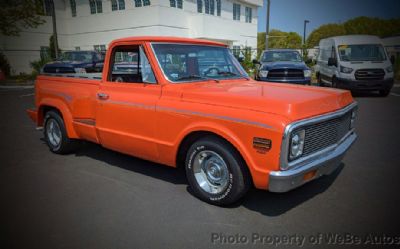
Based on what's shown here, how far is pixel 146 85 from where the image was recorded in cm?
421

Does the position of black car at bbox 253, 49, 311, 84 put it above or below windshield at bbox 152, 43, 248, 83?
below

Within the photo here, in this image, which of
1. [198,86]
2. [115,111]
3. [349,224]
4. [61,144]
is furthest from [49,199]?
[349,224]

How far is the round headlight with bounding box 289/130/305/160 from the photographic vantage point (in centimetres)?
309

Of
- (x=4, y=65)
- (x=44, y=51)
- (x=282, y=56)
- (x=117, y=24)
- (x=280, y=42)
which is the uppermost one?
(x=117, y=24)

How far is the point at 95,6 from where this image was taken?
26797 millimetres

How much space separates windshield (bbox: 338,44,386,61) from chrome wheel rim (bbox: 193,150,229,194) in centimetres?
1075

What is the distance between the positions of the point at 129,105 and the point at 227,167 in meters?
1.64

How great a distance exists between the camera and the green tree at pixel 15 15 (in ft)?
73.3

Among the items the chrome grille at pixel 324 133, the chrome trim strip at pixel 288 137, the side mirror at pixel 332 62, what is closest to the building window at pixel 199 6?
the side mirror at pixel 332 62

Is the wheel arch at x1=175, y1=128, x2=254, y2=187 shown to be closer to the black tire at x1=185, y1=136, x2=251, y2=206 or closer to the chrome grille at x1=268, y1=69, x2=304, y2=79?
the black tire at x1=185, y1=136, x2=251, y2=206

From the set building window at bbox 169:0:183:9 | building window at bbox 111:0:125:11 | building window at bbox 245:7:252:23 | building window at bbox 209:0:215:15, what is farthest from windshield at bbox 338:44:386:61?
building window at bbox 245:7:252:23

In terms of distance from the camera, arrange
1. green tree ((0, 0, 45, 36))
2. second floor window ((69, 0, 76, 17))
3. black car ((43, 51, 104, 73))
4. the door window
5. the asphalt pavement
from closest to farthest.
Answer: the asphalt pavement
the door window
black car ((43, 51, 104, 73))
green tree ((0, 0, 45, 36))
second floor window ((69, 0, 76, 17))

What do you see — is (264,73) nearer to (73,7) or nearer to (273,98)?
(273,98)

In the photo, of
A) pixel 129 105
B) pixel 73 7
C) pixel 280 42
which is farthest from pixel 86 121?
pixel 280 42
